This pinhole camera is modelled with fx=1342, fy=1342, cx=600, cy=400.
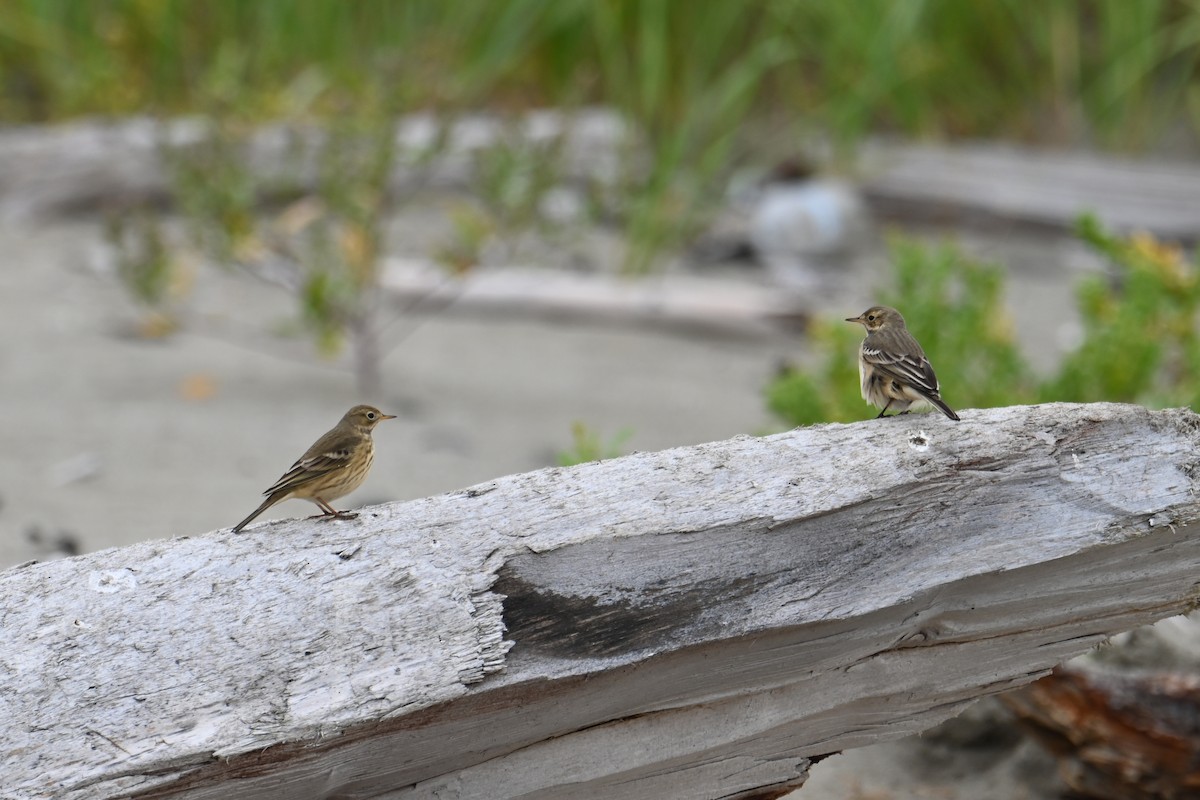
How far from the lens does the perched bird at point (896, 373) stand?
3.02 m

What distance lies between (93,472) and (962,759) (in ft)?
11.4

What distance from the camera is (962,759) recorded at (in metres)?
4.21

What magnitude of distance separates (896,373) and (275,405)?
3.99 meters

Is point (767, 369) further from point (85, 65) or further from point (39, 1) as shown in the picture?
point (39, 1)

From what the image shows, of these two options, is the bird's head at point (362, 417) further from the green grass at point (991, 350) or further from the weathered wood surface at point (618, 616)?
the green grass at point (991, 350)

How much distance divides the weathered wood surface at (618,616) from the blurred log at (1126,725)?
87 cm

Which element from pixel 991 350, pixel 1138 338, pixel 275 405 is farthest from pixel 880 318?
pixel 275 405

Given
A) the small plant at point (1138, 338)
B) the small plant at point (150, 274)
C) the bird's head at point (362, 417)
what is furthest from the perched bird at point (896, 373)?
the small plant at point (150, 274)

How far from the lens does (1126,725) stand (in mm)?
3711

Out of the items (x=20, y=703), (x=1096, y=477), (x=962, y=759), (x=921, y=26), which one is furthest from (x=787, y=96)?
(x=20, y=703)

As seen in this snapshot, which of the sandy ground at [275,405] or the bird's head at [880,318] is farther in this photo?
the sandy ground at [275,405]

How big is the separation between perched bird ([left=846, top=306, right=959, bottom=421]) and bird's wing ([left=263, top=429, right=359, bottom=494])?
1.25 metres

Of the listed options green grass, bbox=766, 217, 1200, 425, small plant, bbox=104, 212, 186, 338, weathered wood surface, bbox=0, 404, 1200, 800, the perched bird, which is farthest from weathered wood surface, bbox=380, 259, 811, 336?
weathered wood surface, bbox=0, 404, 1200, 800

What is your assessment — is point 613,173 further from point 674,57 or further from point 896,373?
point 896,373
